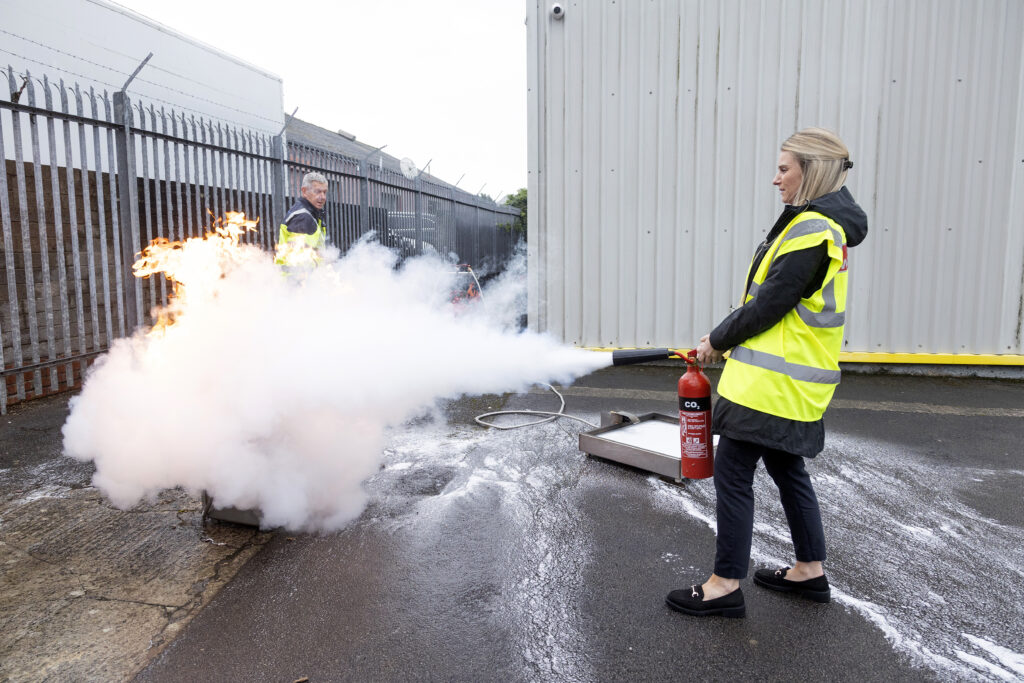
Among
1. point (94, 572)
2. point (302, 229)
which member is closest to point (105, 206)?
point (302, 229)

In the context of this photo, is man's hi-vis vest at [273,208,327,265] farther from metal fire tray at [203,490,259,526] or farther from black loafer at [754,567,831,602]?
black loafer at [754,567,831,602]

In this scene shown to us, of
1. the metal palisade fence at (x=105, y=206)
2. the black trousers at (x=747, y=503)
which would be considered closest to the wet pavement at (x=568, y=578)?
the black trousers at (x=747, y=503)

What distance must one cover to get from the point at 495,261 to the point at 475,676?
1507cm

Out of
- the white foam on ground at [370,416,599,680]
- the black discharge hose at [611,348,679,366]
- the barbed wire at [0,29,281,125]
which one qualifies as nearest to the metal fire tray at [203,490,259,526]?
the white foam on ground at [370,416,599,680]

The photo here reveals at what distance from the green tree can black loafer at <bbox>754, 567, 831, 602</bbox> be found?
1627 centimetres

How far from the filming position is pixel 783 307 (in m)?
2.56

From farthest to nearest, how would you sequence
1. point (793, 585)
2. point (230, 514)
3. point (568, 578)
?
point (230, 514), point (568, 578), point (793, 585)

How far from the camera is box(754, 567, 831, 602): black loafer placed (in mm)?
2857

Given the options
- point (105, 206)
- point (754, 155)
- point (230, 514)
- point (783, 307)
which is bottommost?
point (230, 514)

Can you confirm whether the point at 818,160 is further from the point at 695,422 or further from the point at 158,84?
the point at 158,84

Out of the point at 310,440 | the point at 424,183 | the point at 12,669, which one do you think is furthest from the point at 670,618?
the point at 424,183

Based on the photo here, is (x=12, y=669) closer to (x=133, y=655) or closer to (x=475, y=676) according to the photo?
(x=133, y=655)

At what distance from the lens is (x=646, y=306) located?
26.6 feet

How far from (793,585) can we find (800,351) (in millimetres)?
1079
